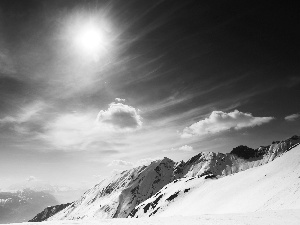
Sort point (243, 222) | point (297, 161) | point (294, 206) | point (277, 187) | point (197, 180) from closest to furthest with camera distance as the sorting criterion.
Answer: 1. point (243, 222)
2. point (294, 206)
3. point (277, 187)
4. point (297, 161)
5. point (197, 180)

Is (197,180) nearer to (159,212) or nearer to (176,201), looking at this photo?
(176,201)

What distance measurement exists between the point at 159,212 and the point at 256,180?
1820 inches

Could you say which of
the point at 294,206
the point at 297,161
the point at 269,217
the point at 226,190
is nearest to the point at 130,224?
the point at 269,217

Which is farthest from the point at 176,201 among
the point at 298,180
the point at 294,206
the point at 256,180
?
the point at 294,206

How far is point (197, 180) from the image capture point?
367ft

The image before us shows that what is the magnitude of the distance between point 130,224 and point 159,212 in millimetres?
84676

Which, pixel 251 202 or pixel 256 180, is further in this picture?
pixel 256 180

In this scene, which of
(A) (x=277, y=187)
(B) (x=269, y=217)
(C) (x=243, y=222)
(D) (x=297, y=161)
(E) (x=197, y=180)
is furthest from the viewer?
(E) (x=197, y=180)

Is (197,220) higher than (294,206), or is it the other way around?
(197,220)

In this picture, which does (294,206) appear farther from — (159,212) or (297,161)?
(159,212)

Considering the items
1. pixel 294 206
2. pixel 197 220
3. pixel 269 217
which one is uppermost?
pixel 197 220

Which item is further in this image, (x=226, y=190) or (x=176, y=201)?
(x=176, y=201)

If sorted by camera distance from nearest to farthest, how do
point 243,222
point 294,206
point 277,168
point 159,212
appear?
1. point 243,222
2. point 294,206
3. point 277,168
4. point 159,212

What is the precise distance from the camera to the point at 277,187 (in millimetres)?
50062
